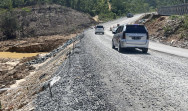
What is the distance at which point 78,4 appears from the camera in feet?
344

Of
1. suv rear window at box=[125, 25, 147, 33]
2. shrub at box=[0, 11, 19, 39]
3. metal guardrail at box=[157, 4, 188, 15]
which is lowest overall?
shrub at box=[0, 11, 19, 39]

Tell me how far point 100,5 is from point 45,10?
3527 cm

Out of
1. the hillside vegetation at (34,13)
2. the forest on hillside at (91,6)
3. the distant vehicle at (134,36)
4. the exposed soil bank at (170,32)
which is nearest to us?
the distant vehicle at (134,36)

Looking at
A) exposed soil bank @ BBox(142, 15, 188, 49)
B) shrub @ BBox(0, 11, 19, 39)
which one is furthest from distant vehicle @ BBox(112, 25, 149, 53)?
shrub @ BBox(0, 11, 19, 39)

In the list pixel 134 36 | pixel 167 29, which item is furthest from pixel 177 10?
pixel 134 36

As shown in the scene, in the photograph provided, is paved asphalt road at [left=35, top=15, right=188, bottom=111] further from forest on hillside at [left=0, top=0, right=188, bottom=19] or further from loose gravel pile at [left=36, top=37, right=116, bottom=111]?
forest on hillside at [left=0, top=0, right=188, bottom=19]

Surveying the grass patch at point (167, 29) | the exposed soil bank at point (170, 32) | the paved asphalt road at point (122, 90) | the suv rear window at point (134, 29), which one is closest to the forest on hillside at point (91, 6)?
the exposed soil bank at point (170, 32)

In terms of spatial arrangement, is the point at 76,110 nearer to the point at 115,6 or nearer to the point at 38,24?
the point at 38,24

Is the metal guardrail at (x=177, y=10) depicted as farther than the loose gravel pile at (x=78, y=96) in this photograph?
Yes

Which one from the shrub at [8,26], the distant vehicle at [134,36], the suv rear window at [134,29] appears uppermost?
the suv rear window at [134,29]

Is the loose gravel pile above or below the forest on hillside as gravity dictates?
below

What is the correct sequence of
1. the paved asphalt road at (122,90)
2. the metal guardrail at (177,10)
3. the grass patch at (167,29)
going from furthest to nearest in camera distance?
the metal guardrail at (177,10) < the grass patch at (167,29) < the paved asphalt road at (122,90)

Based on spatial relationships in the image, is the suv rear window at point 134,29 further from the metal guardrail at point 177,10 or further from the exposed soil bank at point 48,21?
the exposed soil bank at point 48,21

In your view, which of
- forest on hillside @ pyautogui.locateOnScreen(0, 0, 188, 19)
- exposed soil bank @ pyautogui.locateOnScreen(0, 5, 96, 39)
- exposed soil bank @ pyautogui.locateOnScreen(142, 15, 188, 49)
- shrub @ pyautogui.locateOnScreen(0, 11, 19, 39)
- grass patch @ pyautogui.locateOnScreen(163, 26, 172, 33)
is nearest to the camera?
exposed soil bank @ pyautogui.locateOnScreen(142, 15, 188, 49)
